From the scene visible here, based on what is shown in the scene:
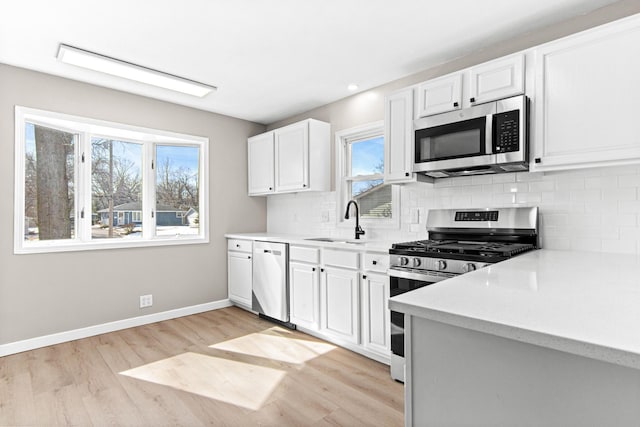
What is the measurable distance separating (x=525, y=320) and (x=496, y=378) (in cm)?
18

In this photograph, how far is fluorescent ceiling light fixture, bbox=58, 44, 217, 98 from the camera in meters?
2.74

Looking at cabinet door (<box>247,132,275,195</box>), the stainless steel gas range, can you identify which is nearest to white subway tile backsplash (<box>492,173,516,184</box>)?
the stainless steel gas range

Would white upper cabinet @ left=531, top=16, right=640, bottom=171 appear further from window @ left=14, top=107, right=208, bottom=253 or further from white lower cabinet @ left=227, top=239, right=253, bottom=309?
window @ left=14, top=107, right=208, bottom=253

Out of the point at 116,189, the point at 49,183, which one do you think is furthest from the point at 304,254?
the point at 49,183

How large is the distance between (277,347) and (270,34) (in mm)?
2525

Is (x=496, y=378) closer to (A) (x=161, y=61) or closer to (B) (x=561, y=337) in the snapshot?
(B) (x=561, y=337)

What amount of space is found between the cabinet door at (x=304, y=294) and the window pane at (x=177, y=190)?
1.63 m

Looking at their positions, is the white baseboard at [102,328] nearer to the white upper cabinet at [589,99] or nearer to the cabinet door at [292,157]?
the cabinet door at [292,157]

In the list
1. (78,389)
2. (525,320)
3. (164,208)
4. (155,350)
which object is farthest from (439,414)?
(164,208)

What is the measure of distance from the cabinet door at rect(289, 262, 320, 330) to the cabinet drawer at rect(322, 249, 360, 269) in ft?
0.55

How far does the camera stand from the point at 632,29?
1.86m

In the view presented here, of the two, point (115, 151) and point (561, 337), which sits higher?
point (115, 151)

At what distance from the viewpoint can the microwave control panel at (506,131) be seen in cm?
220

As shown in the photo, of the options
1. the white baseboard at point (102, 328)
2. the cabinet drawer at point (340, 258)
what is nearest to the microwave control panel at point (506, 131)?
the cabinet drawer at point (340, 258)
